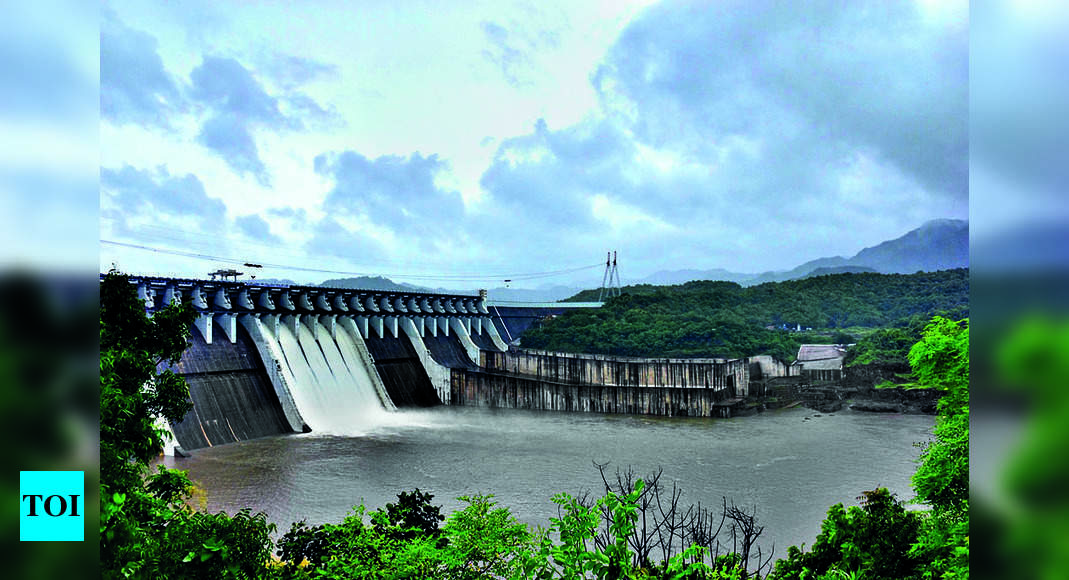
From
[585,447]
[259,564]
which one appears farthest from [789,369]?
[259,564]

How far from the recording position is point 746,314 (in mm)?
50062

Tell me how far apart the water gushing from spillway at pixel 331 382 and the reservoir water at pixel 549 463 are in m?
0.84

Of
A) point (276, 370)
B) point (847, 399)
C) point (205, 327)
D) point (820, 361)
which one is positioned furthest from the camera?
point (820, 361)

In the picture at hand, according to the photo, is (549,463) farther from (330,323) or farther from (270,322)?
(330,323)

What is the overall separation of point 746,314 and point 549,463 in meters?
34.3

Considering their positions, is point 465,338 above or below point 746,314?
below

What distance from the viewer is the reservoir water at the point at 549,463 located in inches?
586

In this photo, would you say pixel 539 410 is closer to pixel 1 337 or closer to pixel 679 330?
pixel 679 330

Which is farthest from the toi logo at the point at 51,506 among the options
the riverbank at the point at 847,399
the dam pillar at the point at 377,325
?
the riverbank at the point at 847,399

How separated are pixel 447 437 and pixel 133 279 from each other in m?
9.79

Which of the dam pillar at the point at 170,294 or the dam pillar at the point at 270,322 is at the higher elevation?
the dam pillar at the point at 170,294

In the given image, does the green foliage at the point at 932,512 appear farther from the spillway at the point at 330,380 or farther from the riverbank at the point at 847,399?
the riverbank at the point at 847,399

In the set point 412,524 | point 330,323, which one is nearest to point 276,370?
point 330,323

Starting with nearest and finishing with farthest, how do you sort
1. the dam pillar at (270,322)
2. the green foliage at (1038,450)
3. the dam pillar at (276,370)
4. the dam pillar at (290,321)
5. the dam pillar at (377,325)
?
the green foliage at (1038,450)
the dam pillar at (276,370)
the dam pillar at (270,322)
the dam pillar at (290,321)
the dam pillar at (377,325)
